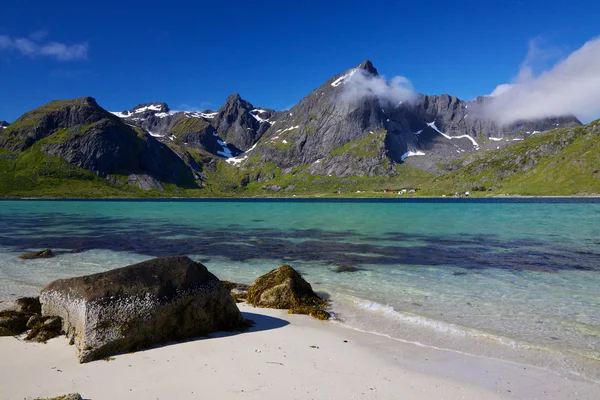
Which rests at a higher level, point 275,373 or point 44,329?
point 44,329

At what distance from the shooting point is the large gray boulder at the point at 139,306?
34.4 ft

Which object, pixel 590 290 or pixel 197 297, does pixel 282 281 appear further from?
pixel 590 290

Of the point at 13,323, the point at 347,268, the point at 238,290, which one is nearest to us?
the point at 13,323

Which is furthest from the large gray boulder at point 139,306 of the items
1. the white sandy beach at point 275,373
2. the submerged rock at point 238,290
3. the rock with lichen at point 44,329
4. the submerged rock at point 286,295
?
the submerged rock at point 238,290

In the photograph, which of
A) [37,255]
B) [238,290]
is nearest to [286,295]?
[238,290]

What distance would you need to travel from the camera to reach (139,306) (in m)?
11.0

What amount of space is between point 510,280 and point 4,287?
27598mm

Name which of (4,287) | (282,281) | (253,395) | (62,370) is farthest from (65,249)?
(253,395)

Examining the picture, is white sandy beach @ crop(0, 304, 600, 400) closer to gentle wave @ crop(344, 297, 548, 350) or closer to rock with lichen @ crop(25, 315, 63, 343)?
rock with lichen @ crop(25, 315, 63, 343)

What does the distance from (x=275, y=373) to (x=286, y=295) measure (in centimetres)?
729

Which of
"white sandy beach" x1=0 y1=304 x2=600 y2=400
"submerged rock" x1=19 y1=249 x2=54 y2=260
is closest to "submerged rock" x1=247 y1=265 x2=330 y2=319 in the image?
"white sandy beach" x1=0 y1=304 x2=600 y2=400

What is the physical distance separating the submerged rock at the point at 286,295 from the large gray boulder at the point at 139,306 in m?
3.59

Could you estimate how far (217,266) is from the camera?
2695 centimetres

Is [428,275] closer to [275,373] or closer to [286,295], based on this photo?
[286,295]
